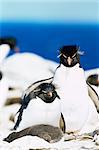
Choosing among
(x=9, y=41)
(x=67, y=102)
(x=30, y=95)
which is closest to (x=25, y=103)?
(x=30, y=95)

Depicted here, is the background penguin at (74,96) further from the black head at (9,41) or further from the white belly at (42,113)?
the black head at (9,41)

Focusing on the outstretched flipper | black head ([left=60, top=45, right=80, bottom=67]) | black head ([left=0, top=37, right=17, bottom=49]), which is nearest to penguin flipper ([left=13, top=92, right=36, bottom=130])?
the outstretched flipper

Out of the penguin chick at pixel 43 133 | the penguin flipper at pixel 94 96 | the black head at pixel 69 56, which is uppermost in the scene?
the black head at pixel 69 56

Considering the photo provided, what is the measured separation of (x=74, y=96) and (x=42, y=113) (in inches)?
4.8

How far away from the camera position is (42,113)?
5.81 feet

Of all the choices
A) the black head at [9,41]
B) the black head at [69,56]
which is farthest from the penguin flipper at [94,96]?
the black head at [9,41]

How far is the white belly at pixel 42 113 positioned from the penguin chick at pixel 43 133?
0.02 m

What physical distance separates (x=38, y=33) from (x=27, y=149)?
22.6 inches

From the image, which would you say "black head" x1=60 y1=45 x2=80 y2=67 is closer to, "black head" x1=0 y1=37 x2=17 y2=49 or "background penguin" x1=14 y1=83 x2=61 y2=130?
"background penguin" x1=14 y1=83 x2=61 y2=130

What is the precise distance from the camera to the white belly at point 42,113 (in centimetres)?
177

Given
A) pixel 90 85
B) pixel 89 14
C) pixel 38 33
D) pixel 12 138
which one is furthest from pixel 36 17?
pixel 12 138

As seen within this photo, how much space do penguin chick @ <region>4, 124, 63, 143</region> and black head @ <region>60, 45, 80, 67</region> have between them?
220 mm

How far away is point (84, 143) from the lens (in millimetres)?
1688

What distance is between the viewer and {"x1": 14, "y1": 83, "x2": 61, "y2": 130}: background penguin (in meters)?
1.77
